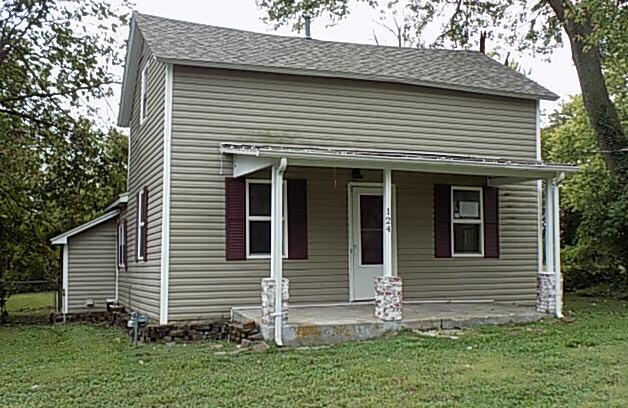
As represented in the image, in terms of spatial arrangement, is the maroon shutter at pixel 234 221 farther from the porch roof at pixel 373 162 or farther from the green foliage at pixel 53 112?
the green foliage at pixel 53 112

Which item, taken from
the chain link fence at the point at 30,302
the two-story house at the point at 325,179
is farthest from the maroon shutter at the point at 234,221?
the chain link fence at the point at 30,302

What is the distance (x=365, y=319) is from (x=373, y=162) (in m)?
2.16

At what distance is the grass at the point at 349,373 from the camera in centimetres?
558

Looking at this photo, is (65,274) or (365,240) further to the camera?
(65,274)

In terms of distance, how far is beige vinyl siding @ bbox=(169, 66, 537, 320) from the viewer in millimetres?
9797

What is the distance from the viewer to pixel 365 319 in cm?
889

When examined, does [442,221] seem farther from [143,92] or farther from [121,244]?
[121,244]

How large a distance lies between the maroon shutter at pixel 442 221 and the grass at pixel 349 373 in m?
2.32

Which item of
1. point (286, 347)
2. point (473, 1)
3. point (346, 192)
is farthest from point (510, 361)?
point (473, 1)

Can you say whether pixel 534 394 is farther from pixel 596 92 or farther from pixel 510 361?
pixel 596 92

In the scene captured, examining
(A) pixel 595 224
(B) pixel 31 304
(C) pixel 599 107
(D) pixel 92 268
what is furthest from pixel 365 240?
(B) pixel 31 304

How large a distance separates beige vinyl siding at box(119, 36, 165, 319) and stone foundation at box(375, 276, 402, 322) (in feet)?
11.0

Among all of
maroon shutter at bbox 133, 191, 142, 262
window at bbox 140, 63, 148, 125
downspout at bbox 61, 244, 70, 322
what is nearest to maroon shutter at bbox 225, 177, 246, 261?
maroon shutter at bbox 133, 191, 142, 262

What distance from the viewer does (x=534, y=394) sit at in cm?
563
